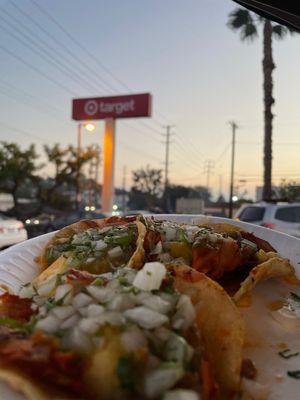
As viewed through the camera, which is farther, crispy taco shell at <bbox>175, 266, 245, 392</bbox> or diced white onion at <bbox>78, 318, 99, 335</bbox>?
crispy taco shell at <bbox>175, 266, 245, 392</bbox>

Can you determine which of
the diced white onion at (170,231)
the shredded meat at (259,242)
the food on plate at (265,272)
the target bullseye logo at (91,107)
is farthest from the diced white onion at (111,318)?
the target bullseye logo at (91,107)

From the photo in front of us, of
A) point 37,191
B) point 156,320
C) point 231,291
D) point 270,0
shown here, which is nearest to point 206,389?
point 156,320

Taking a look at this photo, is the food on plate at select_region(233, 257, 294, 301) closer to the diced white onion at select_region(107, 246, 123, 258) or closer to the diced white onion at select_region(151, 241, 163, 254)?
the diced white onion at select_region(151, 241, 163, 254)

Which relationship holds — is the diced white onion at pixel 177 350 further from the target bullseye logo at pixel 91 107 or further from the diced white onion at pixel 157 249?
the target bullseye logo at pixel 91 107

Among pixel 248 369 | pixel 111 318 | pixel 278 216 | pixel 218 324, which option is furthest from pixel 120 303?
pixel 278 216

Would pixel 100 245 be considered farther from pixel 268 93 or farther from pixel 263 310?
pixel 268 93

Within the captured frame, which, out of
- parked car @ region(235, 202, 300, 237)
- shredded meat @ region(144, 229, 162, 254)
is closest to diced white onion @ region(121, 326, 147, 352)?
shredded meat @ region(144, 229, 162, 254)
